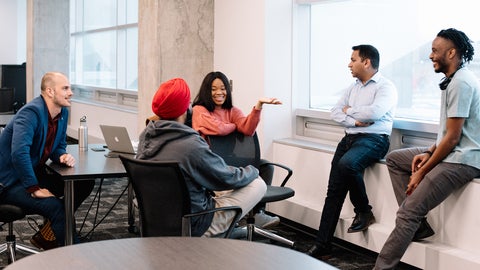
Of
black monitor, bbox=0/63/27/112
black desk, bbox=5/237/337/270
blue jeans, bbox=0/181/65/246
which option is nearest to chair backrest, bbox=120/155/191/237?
blue jeans, bbox=0/181/65/246

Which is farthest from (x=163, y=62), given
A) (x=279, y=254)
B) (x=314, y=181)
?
(x=279, y=254)

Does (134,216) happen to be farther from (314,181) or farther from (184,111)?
(184,111)

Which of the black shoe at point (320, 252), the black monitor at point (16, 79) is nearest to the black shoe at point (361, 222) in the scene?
the black shoe at point (320, 252)

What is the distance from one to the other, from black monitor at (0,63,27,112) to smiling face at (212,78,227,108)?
6897mm

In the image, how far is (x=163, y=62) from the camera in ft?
21.1

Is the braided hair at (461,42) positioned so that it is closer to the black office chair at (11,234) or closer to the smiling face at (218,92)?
the smiling face at (218,92)

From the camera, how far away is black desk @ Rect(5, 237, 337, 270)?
1972 millimetres

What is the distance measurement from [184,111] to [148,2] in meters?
3.09

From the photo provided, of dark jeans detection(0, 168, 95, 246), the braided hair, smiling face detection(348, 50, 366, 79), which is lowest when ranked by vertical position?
dark jeans detection(0, 168, 95, 246)

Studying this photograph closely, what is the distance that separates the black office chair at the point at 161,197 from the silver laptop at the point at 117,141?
1.26m

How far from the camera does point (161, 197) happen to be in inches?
135

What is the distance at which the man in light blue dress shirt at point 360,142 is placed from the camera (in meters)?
4.75

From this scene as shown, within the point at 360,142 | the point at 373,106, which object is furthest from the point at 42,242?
the point at 373,106

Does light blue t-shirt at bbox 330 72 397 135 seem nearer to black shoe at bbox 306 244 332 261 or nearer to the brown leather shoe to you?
black shoe at bbox 306 244 332 261
